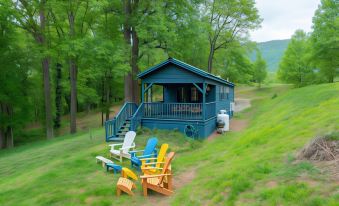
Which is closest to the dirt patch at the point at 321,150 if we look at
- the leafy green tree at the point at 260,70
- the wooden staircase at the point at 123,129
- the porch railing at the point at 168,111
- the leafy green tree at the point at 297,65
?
the porch railing at the point at 168,111

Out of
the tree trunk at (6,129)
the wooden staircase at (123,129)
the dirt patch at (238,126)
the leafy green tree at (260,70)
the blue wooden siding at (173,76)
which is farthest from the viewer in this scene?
the leafy green tree at (260,70)

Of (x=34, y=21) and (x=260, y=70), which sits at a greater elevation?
(x=34, y=21)

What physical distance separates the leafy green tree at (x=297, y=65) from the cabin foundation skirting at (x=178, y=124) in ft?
101

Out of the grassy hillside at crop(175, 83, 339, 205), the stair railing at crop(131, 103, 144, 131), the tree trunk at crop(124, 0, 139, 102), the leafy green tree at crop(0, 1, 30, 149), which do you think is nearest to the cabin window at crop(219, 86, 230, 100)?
the tree trunk at crop(124, 0, 139, 102)

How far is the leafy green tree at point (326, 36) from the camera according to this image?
27250mm

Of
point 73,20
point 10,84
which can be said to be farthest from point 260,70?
point 10,84

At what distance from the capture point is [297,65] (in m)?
39.7

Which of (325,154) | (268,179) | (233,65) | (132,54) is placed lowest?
(268,179)

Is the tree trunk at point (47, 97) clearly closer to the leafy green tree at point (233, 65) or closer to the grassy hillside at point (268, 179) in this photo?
the grassy hillside at point (268, 179)

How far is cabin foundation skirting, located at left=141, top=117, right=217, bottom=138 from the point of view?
45.4 feet

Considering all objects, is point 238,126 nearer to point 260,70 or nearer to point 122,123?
point 122,123

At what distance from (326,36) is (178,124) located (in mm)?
22793

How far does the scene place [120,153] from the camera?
31.2 feet

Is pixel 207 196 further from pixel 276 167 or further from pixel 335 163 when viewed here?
pixel 335 163
